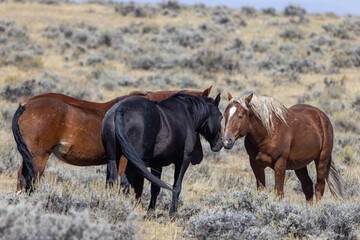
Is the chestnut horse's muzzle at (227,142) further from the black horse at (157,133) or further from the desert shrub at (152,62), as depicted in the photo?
the desert shrub at (152,62)

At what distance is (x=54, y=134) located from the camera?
18.4 ft

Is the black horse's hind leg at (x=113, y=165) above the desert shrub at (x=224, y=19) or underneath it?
above

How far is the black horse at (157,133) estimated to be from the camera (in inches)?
201

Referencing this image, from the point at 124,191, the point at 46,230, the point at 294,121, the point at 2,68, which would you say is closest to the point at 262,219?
the point at 124,191

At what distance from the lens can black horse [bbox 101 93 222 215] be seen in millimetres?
5117

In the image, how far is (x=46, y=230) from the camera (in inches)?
139

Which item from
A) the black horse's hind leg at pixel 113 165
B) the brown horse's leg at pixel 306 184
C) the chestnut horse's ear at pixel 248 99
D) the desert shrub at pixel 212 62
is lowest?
the desert shrub at pixel 212 62

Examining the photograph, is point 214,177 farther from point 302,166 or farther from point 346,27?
point 346,27

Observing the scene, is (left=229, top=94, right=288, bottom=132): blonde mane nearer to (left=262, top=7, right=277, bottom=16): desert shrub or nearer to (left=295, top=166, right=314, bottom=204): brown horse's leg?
(left=295, top=166, right=314, bottom=204): brown horse's leg

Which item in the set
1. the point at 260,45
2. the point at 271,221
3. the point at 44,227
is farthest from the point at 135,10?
the point at 44,227

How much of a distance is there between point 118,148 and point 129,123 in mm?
318

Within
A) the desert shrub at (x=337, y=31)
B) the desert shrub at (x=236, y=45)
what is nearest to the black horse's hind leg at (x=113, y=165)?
the desert shrub at (x=236, y=45)

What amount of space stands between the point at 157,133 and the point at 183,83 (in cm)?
1219

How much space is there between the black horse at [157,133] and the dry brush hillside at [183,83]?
40 centimetres
